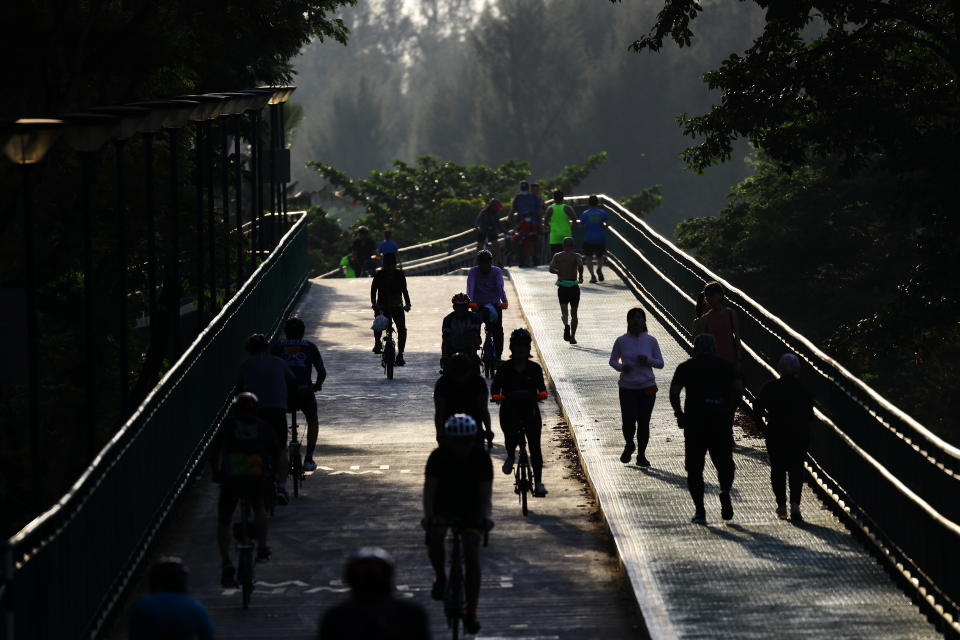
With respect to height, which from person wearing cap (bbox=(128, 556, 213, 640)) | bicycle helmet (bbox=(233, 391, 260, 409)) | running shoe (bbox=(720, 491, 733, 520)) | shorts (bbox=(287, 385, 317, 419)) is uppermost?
bicycle helmet (bbox=(233, 391, 260, 409))

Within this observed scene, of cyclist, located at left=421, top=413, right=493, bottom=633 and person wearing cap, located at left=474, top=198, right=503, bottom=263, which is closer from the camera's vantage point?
cyclist, located at left=421, top=413, right=493, bottom=633

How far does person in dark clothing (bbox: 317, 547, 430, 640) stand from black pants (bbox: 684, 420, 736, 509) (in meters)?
7.84

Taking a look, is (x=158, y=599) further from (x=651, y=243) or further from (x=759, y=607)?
(x=651, y=243)

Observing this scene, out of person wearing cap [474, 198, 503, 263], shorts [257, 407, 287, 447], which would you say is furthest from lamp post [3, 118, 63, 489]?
person wearing cap [474, 198, 503, 263]

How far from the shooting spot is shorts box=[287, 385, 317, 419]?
15.3 meters

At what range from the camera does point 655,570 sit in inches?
523

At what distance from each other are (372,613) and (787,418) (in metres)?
8.12

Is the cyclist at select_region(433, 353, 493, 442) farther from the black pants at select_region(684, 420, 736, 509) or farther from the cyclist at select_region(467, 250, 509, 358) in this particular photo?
the cyclist at select_region(467, 250, 509, 358)

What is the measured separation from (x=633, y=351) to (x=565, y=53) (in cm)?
9751

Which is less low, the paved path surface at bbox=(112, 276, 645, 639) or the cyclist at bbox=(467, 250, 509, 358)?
the cyclist at bbox=(467, 250, 509, 358)

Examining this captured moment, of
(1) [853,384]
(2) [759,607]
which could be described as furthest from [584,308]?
(2) [759,607]

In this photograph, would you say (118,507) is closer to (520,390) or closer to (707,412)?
(520,390)

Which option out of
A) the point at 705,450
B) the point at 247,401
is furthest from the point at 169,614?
the point at 705,450

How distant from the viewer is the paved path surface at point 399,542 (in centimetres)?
1266
